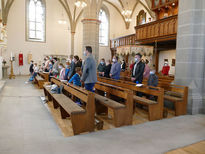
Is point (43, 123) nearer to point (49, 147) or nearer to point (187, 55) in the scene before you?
point (49, 147)

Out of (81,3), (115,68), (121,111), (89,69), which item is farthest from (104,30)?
(121,111)

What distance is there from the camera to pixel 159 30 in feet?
37.0

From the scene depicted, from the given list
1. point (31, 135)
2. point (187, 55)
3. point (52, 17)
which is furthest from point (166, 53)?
point (31, 135)

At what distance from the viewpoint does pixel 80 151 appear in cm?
268

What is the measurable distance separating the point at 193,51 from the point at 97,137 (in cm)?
358

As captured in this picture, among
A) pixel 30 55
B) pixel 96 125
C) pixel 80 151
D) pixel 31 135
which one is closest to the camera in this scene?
pixel 80 151

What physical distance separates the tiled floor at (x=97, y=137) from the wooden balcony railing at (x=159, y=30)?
734 cm

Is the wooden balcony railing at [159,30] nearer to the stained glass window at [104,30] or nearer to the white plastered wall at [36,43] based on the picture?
the stained glass window at [104,30]

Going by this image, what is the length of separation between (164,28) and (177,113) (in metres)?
7.71

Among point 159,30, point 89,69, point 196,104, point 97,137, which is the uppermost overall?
point 159,30

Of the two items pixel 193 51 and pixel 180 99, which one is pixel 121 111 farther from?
pixel 193 51

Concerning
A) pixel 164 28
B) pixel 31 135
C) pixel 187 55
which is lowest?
pixel 31 135

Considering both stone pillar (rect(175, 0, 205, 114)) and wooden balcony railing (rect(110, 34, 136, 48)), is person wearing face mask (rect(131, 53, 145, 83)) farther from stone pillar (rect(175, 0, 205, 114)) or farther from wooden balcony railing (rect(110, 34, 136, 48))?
wooden balcony railing (rect(110, 34, 136, 48))

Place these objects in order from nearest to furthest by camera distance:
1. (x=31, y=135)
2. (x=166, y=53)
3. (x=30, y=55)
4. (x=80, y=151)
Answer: (x=80, y=151)
(x=31, y=135)
(x=166, y=53)
(x=30, y=55)
